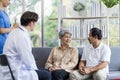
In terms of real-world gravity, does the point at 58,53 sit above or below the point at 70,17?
below

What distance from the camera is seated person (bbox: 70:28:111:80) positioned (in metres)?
4.45

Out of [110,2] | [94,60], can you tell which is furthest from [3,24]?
[110,2]

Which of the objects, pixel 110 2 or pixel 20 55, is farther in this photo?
pixel 110 2

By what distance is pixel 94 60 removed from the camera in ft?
15.1

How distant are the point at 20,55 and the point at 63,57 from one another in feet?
5.46

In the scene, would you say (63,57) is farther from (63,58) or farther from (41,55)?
(41,55)

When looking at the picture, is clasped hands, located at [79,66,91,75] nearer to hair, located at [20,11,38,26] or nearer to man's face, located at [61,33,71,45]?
man's face, located at [61,33,71,45]

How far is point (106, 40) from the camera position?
5.82m

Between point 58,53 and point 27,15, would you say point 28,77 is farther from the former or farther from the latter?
point 58,53

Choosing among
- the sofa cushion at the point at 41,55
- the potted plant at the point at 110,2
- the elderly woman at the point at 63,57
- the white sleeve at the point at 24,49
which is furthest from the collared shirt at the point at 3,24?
the potted plant at the point at 110,2

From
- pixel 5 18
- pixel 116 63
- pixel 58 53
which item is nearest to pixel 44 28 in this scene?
pixel 58 53

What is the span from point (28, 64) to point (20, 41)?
11.1 inches

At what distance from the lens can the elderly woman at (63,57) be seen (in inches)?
188

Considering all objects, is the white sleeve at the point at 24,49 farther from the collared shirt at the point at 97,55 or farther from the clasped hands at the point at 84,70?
the collared shirt at the point at 97,55
